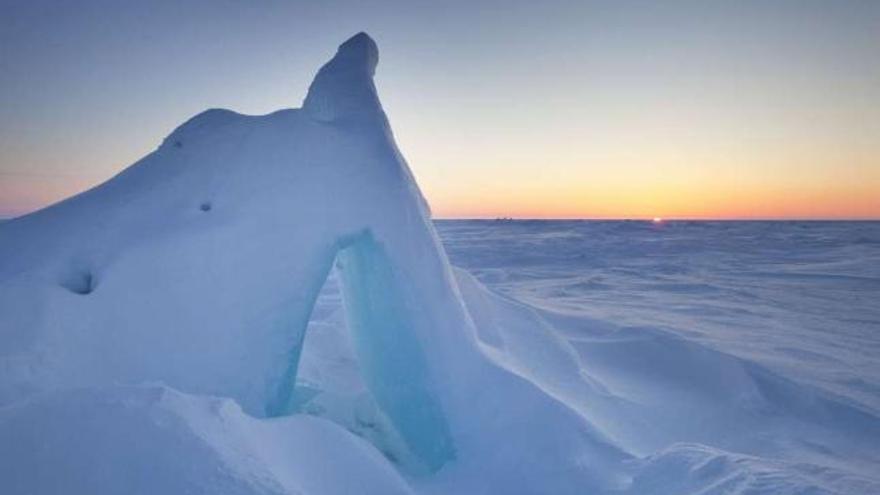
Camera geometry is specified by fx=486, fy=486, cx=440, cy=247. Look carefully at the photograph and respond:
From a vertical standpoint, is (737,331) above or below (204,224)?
below

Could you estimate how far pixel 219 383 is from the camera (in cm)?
305

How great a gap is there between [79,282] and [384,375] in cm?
219

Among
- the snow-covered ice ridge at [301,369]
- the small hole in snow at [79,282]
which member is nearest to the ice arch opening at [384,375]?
the snow-covered ice ridge at [301,369]

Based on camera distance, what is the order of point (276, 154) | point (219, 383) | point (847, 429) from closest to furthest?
point (219, 383)
point (276, 154)
point (847, 429)

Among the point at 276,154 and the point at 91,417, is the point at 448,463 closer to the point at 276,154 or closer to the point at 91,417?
the point at 91,417

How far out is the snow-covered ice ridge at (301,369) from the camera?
1.87 meters

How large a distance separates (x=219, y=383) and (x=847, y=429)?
540 cm

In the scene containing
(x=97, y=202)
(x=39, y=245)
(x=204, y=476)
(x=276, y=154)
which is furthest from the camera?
(x=276, y=154)

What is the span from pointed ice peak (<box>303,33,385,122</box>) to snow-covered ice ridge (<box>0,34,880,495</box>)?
23mm

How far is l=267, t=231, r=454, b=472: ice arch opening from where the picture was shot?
3.49m

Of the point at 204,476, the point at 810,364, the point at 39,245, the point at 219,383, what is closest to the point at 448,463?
the point at 219,383

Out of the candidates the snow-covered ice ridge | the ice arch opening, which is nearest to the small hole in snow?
the snow-covered ice ridge

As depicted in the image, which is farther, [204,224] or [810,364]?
[810,364]

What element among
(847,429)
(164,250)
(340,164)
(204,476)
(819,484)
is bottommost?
(847,429)
